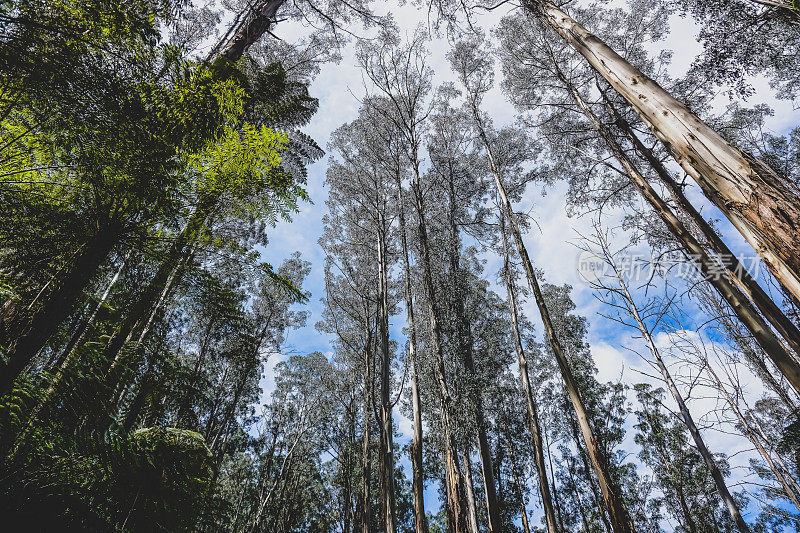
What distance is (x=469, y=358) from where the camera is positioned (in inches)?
397

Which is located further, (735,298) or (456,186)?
(456,186)

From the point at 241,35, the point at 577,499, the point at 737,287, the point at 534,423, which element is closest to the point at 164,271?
the point at 241,35

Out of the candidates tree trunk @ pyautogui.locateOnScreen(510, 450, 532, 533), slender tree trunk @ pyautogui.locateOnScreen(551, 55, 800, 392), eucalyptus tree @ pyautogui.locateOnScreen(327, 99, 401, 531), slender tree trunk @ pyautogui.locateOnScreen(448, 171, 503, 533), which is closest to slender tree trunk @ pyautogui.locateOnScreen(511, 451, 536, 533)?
tree trunk @ pyautogui.locateOnScreen(510, 450, 532, 533)

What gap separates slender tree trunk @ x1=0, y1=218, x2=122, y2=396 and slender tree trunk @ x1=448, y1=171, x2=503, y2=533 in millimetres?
8504

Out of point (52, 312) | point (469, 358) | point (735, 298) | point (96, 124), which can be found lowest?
point (52, 312)

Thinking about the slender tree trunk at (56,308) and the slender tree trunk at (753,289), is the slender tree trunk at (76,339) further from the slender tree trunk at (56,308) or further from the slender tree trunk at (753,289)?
the slender tree trunk at (753,289)

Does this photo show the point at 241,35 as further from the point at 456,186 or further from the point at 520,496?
the point at 520,496

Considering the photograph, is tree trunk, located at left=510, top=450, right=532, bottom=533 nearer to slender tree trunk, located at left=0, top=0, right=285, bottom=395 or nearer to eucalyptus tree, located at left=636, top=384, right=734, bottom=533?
eucalyptus tree, located at left=636, top=384, right=734, bottom=533

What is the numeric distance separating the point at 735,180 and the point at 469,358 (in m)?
9.10

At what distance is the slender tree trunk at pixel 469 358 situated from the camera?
301 inches

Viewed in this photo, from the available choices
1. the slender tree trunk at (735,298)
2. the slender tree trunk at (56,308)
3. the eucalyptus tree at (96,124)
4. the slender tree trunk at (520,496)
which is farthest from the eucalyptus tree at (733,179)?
the slender tree trunk at (520,496)

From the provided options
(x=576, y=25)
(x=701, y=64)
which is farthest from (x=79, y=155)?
(x=701, y=64)

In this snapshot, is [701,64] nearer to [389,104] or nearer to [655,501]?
[389,104]

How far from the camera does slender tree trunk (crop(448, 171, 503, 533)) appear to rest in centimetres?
764
